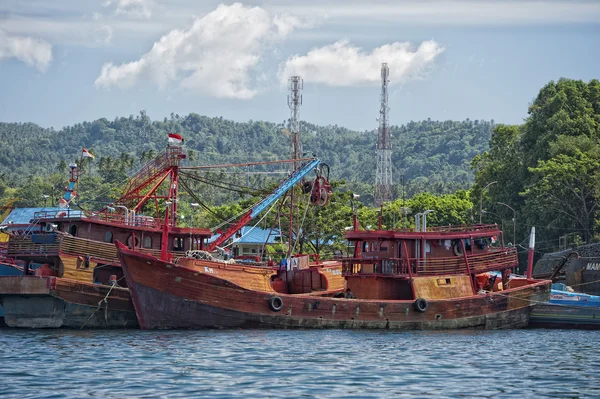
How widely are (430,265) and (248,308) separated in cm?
844

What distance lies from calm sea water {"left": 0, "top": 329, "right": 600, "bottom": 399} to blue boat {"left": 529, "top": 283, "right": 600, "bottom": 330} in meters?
4.50

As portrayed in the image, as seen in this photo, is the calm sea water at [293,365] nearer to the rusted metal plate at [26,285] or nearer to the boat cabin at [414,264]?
the rusted metal plate at [26,285]

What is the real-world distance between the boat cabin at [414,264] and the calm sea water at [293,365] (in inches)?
Result: 124

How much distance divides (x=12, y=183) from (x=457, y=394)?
17050cm

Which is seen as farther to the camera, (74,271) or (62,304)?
(74,271)

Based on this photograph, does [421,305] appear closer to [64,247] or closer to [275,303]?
[275,303]

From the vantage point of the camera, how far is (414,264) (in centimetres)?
4341

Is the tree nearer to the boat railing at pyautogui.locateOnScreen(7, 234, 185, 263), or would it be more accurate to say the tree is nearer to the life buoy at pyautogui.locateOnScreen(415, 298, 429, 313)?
the life buoy at pyautogui.locateOnScreen(415, 298, 429, 313)

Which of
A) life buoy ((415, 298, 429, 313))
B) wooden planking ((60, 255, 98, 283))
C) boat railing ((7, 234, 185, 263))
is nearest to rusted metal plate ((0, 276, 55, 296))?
wooden planking ((60, 255, 98, 283))

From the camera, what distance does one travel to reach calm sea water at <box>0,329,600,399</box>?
83.1ft

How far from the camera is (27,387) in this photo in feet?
82.6

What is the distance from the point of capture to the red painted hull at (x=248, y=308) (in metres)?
40.5

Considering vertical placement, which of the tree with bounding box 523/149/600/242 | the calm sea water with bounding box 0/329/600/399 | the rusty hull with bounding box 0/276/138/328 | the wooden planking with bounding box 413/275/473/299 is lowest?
the calm sea water with bounding box 0/329/600/399

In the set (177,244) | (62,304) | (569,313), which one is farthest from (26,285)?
(569,313)
